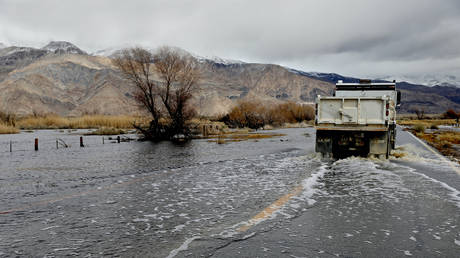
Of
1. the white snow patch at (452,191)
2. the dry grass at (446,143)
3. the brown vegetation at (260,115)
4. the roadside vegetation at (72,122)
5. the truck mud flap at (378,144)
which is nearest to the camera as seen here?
the white snow patch at (452,191)

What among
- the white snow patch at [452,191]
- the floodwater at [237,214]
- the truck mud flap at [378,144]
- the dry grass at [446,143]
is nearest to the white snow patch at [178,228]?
the floodwater at [237,214]

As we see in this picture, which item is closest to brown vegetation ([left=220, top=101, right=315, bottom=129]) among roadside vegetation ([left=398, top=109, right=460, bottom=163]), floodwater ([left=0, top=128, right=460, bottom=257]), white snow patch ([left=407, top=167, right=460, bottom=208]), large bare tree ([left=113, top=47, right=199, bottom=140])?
large bare tree ([left=113, top=47, right=199, bottom=140])

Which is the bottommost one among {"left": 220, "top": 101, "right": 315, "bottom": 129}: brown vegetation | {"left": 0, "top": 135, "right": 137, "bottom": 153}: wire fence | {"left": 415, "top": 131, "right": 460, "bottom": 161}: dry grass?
{"left": 0, "top": 135, "right": 137, "bottom": 153}: wire fence

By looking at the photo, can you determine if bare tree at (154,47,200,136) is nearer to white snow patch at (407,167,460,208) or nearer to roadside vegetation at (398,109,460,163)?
roadside vegetation at (398,109,460,163)

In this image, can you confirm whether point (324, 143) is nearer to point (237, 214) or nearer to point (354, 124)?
point (354, 124)

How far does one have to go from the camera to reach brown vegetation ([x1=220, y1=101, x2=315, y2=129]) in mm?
65062

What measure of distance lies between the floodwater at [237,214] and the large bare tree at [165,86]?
85.2ft

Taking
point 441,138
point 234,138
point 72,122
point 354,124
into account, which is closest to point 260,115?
point 234,138

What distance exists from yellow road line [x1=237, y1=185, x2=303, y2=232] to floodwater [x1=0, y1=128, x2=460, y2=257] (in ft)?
0.06

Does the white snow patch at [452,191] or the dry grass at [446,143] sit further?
the dry grass at [446,143]

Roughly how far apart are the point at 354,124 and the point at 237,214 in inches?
369

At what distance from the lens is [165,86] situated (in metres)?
42.6

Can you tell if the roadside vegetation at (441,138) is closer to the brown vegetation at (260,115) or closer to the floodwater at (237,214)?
the floodwater at (237,214)

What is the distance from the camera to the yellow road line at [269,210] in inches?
236
